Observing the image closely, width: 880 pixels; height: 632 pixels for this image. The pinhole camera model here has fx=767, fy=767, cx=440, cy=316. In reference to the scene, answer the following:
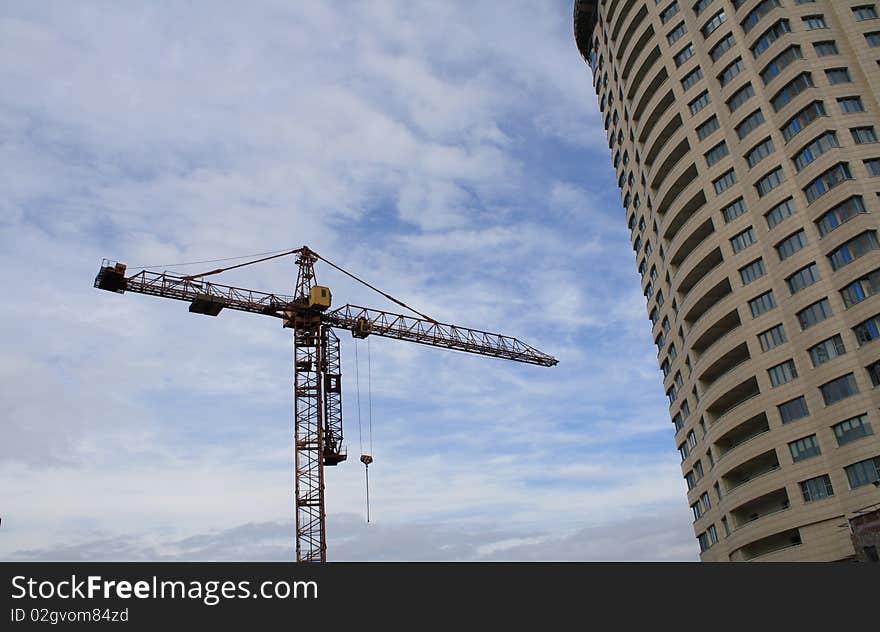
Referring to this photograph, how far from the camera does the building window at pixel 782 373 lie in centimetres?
5347

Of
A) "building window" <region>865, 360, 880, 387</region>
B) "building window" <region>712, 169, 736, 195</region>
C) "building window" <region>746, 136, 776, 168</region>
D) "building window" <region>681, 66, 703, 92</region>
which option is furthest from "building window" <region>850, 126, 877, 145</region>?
"building window" <region>865, 360, 880, 387</region>

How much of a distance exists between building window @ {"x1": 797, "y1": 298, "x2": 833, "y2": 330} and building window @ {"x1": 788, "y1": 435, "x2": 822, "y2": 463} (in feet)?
25.6

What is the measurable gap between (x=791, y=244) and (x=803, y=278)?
2.81 meters

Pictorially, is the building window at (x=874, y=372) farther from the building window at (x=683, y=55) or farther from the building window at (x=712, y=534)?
the building window at (x=683, y=55)

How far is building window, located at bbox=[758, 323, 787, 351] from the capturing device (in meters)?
54.7

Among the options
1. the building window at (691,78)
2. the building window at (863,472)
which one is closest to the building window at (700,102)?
the building window at (691,78)

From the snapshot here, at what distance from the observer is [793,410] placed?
173ft

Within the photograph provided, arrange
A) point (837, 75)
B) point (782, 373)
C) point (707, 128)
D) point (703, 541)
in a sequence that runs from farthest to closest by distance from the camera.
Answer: point (703, 541)
point (707, 128)
point (837, 75)
point (782, 373)

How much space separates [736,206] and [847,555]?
26760 mm

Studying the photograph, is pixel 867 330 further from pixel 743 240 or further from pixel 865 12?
pixel 865 12

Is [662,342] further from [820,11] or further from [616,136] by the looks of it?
[820,11]

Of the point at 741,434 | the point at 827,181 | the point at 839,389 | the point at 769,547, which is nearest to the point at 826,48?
the point at 827,181
